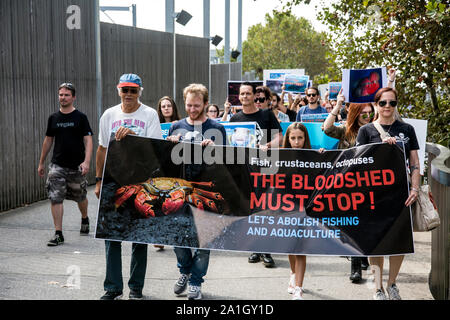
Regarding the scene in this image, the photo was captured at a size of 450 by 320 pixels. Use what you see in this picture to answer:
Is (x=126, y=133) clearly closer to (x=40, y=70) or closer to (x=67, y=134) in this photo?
(x=67, y=134)

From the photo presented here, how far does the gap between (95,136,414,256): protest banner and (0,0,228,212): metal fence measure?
522 centimetres

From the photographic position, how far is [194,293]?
18.0ft

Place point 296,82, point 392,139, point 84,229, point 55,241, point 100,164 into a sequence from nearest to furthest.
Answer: point 392,139, point 100,164, point 55,241, point 84,229, point 296,82

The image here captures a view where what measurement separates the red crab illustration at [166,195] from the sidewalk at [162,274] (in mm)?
890

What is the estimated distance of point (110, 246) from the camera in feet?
17.5

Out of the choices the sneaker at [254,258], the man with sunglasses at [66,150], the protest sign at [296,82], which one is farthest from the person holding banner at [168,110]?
the protest sign at [296,82]

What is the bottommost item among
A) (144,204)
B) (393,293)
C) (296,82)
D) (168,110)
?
(393,293)

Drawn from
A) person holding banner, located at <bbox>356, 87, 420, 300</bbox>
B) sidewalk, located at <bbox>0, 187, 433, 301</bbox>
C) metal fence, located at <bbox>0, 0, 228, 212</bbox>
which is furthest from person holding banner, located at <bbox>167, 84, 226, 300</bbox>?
metal fence, located at <bbox>0, 0, 228, 212</bbox>

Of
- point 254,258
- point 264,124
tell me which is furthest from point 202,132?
point 254,258

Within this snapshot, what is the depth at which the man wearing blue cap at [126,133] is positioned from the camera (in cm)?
534

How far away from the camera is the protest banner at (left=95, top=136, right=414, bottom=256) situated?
523cm

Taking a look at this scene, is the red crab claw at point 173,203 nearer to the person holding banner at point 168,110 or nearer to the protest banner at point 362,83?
the protest banner at point 362,83

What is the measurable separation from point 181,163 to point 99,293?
1.49 meters

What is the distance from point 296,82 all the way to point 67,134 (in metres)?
5.48
